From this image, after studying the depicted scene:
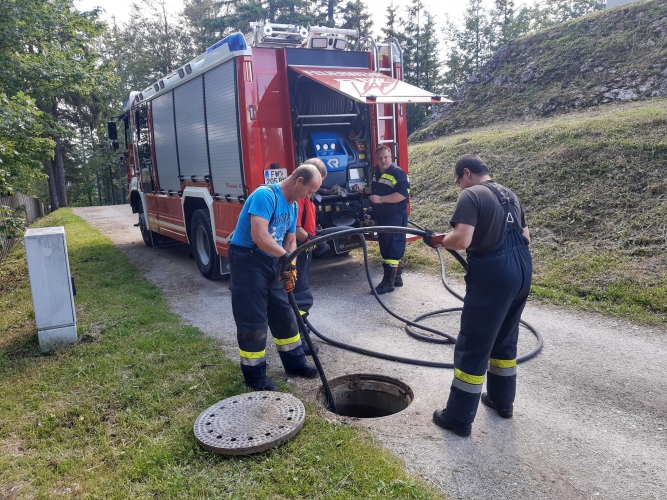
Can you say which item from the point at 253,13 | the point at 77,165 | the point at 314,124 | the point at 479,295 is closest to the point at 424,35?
the point at 253,13

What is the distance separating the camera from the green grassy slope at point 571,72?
45.8 feet

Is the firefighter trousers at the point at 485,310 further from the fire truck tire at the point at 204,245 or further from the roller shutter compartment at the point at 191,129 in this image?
the roller shutter compartment at the point at 191,129

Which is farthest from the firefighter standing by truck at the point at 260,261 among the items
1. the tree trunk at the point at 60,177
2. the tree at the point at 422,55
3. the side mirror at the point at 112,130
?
the tree at the point at 422,55

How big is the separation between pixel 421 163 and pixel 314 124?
24.8 feet

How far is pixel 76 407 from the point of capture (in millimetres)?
3602

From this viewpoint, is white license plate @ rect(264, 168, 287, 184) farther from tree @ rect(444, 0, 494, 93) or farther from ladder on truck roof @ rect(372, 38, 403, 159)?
tree @ rect(444, 0, 494, 93)

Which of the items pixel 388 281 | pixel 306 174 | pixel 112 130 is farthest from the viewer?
pixel 112 130

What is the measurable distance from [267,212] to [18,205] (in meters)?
12.8

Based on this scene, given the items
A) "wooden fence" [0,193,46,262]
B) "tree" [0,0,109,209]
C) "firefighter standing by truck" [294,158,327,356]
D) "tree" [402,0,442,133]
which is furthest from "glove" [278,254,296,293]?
"tree" [402,0,442,133]

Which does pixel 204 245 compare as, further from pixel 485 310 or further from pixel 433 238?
pixel 485 310

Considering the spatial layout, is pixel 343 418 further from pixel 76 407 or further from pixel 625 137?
pixel 625 137

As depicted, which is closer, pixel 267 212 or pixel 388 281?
pixel 267 212

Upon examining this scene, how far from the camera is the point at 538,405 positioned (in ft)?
11.6

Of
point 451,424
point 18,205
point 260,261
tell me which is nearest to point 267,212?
point 260,261
